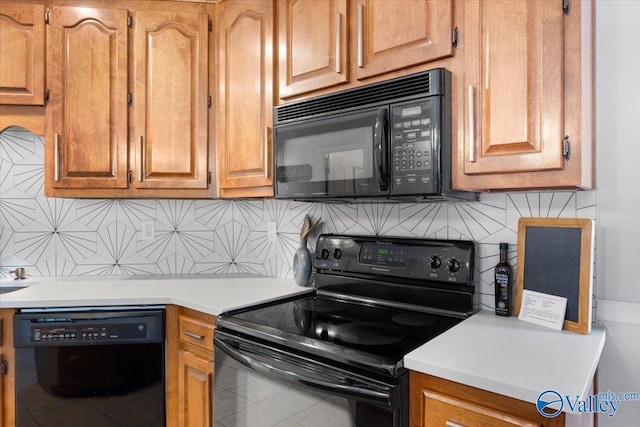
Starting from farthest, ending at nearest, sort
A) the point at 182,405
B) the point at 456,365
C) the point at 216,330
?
1. the point at 182,405
2. the point at 216,330
3. the point at 456,365

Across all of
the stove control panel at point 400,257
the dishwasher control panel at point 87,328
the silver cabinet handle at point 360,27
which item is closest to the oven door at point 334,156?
the silver cabinet handle at point 360,27

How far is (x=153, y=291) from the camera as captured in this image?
1.87 metres

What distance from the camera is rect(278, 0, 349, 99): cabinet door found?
1553 millimetres

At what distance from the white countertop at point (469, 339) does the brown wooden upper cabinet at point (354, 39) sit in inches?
34.6

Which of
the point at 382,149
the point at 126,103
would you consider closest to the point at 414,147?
the point at 382,149

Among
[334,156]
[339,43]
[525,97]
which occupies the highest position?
[339,43]

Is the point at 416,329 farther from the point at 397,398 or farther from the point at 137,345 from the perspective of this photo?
the point at 137,345

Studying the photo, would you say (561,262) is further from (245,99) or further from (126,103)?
(126,103)

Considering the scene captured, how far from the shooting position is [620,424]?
1264 millimetres

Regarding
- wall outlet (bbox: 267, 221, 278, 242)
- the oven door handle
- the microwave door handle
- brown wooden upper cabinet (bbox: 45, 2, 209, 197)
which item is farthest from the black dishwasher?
the microwave door handle

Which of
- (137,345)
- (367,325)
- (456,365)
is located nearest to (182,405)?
(137,345)

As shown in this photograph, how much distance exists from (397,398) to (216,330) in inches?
29.7

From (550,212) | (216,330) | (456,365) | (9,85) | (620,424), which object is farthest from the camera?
(9,85)

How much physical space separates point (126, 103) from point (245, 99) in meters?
0.60
